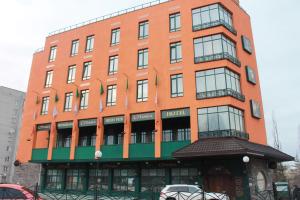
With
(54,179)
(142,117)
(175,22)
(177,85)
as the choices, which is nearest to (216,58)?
(177,85)

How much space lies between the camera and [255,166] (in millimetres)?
26562

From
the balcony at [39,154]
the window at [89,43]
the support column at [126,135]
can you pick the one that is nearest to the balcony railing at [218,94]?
the support column at [126,135]

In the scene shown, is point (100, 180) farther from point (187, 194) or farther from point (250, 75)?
point (250, 75)

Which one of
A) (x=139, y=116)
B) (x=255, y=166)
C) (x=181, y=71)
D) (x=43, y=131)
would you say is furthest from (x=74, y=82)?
(x=255, y=166)

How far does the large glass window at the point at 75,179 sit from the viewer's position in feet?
108

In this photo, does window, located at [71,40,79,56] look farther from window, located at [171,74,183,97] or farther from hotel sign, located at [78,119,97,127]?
window, located at [171,74,183,97]

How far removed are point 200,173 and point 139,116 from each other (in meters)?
8.32

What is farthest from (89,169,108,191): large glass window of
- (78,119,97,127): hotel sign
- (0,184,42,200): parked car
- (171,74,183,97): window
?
(0,184,42,200): parked car

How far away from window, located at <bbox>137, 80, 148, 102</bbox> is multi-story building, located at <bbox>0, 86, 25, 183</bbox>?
52.7 meters

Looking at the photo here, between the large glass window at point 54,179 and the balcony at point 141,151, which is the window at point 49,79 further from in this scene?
the balcony at point 141,151

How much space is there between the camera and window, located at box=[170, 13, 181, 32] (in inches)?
1211

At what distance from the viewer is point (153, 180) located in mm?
29062

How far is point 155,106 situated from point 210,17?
1033 cm

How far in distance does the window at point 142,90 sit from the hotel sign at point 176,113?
2885mm
